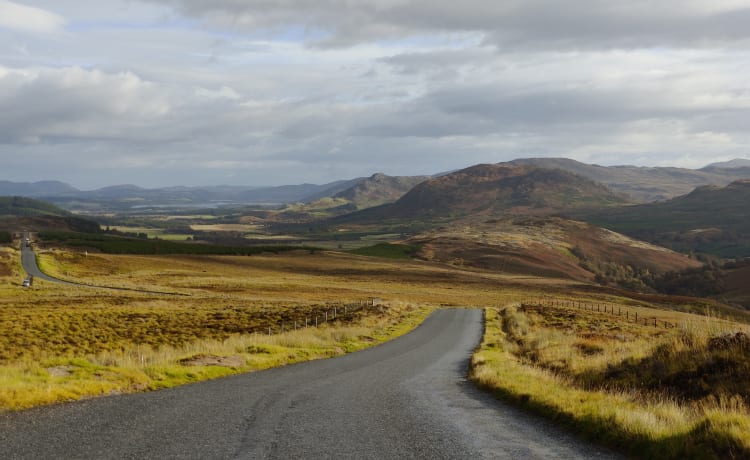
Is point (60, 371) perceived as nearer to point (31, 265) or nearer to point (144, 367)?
point (144, 367)

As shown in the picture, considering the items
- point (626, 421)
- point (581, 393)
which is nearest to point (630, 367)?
point (581, 393)

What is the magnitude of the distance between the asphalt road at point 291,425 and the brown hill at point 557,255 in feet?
428

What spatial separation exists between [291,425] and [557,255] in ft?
536

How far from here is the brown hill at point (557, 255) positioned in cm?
14838

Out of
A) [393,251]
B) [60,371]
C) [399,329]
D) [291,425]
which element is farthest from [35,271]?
[291,425]

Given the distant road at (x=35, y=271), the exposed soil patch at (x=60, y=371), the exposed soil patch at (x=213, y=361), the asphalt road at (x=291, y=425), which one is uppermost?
the asphalt road at (x=291, y=425)

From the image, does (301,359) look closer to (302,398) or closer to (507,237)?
(302,398)

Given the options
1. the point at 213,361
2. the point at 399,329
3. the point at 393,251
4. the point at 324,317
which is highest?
the point at 213,361

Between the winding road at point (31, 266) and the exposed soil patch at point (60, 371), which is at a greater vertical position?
the exposed soil patch at point (60, 371)

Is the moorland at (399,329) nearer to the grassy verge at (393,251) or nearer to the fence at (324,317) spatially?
the fence at (324,317)

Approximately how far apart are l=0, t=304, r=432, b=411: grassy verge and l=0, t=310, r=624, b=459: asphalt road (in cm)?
86

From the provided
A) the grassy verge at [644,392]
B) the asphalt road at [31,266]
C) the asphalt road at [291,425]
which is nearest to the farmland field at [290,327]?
the grassy verge at [644,392]

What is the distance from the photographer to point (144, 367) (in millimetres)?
19938

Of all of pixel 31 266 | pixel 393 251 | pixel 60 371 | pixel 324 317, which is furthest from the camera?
pixel 393 251
